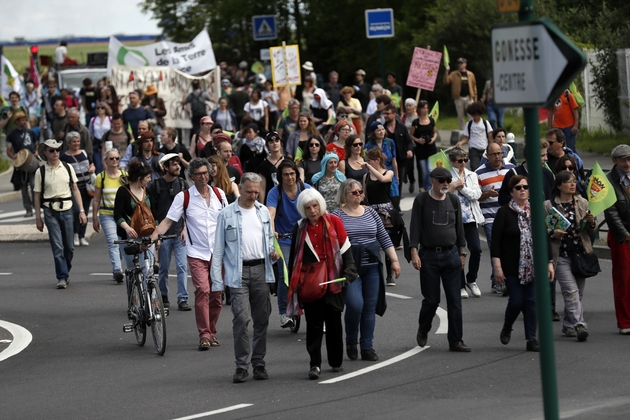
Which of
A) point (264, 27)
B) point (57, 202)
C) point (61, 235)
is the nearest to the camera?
point (57, 202)

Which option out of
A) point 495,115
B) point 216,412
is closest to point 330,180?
point 216,412

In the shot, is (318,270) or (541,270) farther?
(318,270)

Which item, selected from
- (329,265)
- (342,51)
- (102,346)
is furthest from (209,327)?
(342,51)

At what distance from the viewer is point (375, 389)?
10.1m

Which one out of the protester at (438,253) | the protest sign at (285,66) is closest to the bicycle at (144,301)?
the protester at (438,253)

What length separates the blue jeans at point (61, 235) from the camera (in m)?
16.2

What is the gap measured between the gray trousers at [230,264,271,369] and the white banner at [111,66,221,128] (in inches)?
899

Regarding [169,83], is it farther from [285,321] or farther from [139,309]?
[139,309]

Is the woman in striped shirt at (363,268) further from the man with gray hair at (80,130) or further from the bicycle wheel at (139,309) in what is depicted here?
the man with gray hair at (80,130)

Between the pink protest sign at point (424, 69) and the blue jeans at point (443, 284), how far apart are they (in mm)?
14936

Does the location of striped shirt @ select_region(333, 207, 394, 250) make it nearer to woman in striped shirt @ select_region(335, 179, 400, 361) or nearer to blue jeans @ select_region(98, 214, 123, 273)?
woman in striped shirt @ select_region(335, 179, 400, 361)

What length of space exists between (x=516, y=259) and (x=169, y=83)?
23.6 meters

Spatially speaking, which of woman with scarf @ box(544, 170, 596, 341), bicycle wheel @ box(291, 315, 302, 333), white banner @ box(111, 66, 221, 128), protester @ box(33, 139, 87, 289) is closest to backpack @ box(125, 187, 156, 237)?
bicycle wheel @ box(291, 315, 302, 333)

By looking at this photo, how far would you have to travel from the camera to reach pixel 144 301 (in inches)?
486
